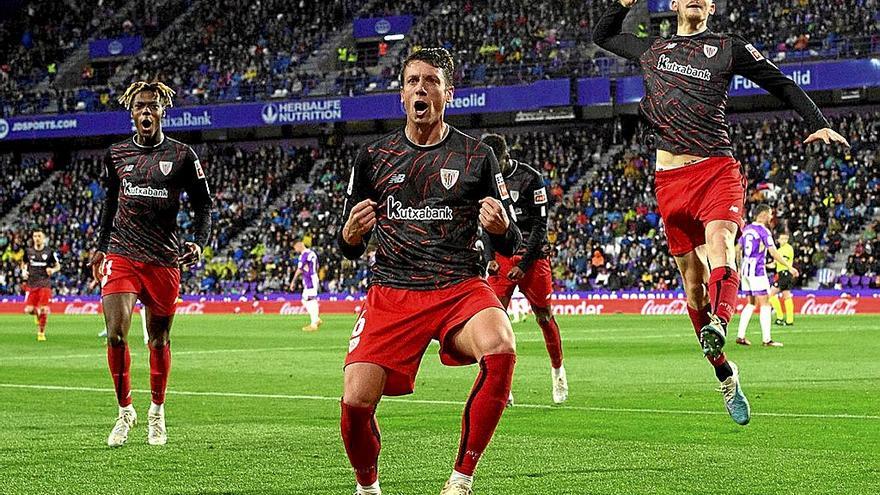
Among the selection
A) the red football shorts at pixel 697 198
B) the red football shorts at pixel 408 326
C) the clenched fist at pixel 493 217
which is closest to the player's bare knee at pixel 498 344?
the red football shorts at pixel 408 326

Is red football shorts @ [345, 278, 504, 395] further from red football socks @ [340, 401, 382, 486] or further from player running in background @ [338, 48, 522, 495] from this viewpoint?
red football socks @ [340, 401, 382, 486]

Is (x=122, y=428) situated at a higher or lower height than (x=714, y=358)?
lower

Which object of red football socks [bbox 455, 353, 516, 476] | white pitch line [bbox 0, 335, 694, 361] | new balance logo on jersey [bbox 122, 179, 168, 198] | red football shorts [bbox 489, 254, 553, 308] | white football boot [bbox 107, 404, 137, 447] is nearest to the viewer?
red football socks [bbox 455, 353, 516, 476]

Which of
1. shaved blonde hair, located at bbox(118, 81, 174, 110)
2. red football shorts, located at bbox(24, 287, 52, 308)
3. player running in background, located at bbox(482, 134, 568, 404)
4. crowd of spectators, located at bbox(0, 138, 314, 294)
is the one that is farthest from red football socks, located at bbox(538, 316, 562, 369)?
crowd of spectators, located at bbox(0, 138, 314, 294)

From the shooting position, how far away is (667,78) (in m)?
9.34

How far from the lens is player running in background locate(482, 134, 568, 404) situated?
1130cm

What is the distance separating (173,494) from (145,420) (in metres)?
4.15

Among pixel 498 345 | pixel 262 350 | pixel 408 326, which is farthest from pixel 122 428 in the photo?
pixel 262 350

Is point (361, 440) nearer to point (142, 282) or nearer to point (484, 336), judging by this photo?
point (484, 336)

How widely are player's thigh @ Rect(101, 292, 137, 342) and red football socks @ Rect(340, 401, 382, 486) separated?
384 cm

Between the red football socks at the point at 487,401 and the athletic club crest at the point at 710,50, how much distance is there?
12.9 ft

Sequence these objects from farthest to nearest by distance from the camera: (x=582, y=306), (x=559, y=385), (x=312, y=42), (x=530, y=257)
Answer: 1. (x=312, y=42)
2. (x=582, y=306)
3. (x=559, y=385)
4. (x=530, y=257)

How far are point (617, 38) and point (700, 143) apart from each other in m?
1.23

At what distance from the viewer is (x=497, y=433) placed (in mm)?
9469
